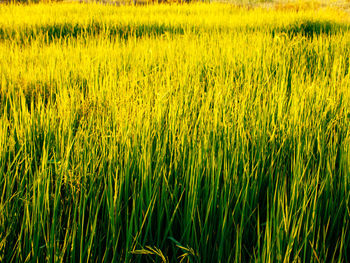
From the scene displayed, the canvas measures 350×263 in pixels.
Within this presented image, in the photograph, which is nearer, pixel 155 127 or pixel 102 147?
pixel 102 147

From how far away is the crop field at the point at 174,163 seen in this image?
30.0 inches

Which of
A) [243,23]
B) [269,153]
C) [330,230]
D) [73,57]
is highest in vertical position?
[243,23]

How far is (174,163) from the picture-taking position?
3.43 ft

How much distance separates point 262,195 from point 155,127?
48cm

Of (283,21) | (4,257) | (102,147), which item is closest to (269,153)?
(102,147)

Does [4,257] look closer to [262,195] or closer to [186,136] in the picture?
[186,136]

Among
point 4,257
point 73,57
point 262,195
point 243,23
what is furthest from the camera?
point 243,23

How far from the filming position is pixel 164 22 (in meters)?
4.22

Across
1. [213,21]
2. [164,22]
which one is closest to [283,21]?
[213,21]

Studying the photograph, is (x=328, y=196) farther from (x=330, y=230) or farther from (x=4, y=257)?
(x=4, y=257)

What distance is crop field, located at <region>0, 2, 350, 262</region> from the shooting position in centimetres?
76

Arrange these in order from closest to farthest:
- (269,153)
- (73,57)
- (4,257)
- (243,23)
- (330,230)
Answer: (4,257) < (330,230) < (269,153) < (73,57) < (243,23)

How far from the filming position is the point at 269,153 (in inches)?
44.9

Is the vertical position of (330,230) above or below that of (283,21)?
below
